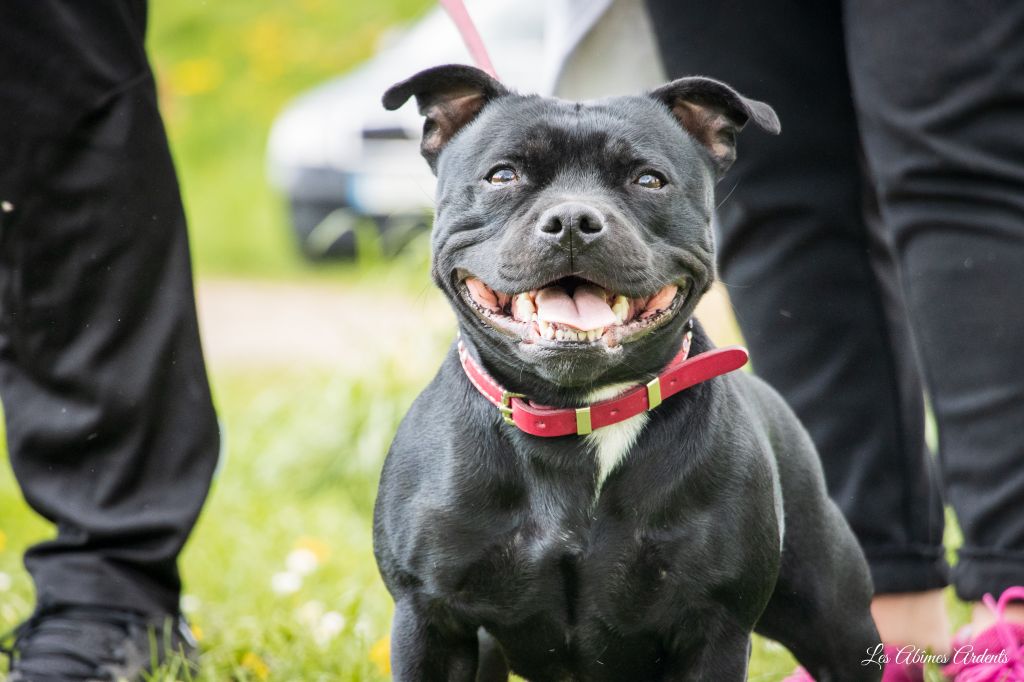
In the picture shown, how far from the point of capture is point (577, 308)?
8.25 ft

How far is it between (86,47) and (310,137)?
9792 mm

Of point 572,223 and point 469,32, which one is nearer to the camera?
point 572,223

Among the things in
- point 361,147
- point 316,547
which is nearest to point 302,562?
point 316,547

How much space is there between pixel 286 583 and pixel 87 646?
3.26 ft

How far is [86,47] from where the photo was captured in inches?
123

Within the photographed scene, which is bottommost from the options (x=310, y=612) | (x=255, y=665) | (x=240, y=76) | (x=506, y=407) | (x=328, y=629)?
(x=240, y=76)

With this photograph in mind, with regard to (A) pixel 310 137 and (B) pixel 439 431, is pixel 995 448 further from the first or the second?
(A) pixel 310 137

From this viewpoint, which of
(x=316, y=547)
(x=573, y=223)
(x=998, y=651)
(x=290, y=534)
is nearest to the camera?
(x=573, y=223)

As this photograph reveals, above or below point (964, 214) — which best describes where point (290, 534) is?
below

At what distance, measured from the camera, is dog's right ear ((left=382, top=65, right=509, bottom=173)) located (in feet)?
9.01

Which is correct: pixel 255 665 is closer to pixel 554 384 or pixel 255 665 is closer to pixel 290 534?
pixel 554 384

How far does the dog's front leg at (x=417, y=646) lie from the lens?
2.54 meters

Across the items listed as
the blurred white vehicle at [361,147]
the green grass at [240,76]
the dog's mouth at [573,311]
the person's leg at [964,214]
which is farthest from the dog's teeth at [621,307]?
the green grass at [240,76]

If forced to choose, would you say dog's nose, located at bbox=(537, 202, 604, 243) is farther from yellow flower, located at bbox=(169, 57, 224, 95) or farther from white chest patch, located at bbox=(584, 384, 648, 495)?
yellow flower, located at bbox=(169, 57, 224, 95)
